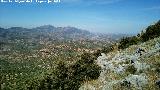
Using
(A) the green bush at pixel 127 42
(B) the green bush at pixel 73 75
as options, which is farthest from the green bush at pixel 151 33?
(B) the green bush at pixel 73 75

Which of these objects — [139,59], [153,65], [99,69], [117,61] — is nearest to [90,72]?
[99,69]

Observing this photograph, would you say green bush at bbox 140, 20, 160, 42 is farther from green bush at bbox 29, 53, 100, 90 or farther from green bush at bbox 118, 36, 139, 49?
green bush at bbox 29, 53, 100, 90

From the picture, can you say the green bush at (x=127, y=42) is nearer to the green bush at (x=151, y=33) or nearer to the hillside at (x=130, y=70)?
the green bush at (x=151, y=33)

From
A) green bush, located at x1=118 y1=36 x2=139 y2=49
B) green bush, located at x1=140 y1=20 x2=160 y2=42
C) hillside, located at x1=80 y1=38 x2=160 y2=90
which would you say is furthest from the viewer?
green bush, located at x1=118 y1=36 x2=139 y2=49

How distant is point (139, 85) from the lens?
20.1 m

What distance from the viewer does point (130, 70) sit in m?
23.2

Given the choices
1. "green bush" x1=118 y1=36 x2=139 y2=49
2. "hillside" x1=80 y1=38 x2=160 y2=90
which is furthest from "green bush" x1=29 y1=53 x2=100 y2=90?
"green bush" x1=118 y1=36 x2=139 y2=49

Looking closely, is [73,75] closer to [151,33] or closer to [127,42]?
[127,42]

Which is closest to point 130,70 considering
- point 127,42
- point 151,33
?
point 151,33

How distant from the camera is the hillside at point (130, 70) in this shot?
67.2 feet

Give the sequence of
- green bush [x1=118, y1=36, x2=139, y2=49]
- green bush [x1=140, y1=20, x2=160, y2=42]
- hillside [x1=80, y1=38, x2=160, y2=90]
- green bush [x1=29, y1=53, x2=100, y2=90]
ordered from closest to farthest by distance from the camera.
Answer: hillside [x1=80, y1=38, x2=160, y2=90] → green bush [x1=29, y1=53, x2=100, y2=90] → green bush [x1=140, y1=20, x2=160, y2=42] → green bush [x1=118, y1=36, x2=139, y2=49]

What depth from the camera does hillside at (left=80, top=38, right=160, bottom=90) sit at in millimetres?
20475

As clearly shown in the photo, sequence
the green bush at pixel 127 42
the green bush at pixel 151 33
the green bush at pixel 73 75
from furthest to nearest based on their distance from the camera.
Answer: the green bush at pixel 127 42, the green bush at pixel 151 33, the green bush at pixel 73 75

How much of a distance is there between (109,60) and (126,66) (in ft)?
12.9
